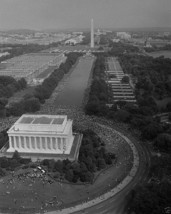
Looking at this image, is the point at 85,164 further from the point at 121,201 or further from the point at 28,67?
the point at 28,67

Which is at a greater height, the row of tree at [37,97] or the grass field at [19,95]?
the row of tree at [37,97]

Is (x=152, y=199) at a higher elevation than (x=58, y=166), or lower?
higher

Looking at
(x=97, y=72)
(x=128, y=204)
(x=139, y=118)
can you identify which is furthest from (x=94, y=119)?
(x=97, y=72)

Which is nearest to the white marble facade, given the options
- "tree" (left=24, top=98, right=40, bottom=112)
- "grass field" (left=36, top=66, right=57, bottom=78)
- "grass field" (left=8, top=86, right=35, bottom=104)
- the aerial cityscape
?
the aerial cityscape

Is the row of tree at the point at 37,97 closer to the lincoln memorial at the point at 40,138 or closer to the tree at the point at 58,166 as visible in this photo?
the lincoln memorial at the point at 40,138

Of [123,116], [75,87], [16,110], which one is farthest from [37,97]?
[123,116]

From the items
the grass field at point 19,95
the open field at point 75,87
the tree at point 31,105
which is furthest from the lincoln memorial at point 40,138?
the grass field at point 19,95

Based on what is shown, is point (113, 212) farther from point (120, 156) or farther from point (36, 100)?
point (36, 100)

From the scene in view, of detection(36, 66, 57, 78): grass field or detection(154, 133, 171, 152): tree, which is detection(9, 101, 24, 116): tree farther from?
detection(36, 66, 57, 78): grass field

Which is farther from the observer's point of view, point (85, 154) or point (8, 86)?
point (8, 86)
